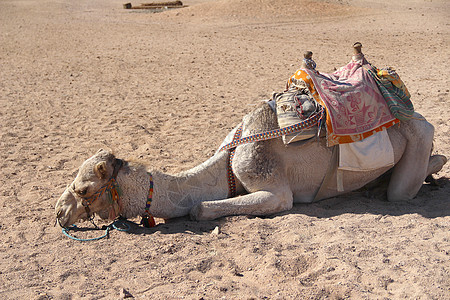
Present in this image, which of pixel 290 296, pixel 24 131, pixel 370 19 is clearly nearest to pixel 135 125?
pixel 24 131

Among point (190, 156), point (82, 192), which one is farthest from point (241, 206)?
point (190, 156)

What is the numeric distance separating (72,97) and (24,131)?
236 cm

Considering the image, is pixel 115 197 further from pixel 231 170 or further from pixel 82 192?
pixel 231 170

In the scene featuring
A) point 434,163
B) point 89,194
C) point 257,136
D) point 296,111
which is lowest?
point 434,163

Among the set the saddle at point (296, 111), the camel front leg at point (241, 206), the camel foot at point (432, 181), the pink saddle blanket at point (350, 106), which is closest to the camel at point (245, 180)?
the camel front leg at point (241, 206)

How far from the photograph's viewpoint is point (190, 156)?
7.09m

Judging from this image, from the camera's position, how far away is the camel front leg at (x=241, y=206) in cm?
496

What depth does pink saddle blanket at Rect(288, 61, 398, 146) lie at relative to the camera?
16.5ft

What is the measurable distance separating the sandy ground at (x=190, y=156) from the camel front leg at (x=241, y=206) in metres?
0.10

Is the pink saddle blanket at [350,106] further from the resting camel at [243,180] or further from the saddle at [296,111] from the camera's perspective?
the resting camel at [243,180]

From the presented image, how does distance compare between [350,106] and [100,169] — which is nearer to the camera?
[100,169]

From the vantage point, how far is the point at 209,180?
519cm

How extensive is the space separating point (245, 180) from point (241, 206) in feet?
0.87

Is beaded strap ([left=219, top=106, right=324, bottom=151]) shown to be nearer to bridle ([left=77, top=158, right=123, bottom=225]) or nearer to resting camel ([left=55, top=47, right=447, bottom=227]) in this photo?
resting camel ([left=55, top=47, right=447, bottom=227])
